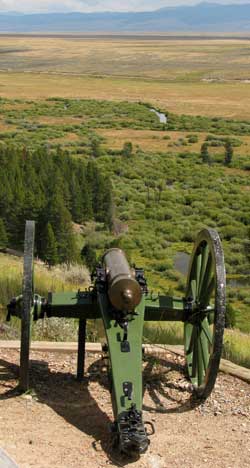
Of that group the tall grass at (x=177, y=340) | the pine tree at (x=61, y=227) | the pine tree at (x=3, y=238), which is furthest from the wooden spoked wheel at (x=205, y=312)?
the pine tree at (x=3, y=238)

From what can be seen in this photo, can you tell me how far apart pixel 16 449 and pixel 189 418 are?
62.7 inches

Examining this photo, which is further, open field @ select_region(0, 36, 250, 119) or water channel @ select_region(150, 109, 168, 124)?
open field @ select_region(0, 36, 250, 119)

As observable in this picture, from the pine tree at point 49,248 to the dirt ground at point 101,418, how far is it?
1315cm

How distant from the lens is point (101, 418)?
527 centimetres

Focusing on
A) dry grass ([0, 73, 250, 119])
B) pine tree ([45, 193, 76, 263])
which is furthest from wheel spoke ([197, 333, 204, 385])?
dry grass ([0, 73, 250, 119])

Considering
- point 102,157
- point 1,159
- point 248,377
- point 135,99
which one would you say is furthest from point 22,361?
point 135,99

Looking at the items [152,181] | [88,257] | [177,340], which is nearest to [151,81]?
[152,181]

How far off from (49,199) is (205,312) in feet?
56.9

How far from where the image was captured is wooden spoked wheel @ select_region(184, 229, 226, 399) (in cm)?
520

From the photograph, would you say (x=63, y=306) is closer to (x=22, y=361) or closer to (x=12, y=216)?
(x=22, y=361)

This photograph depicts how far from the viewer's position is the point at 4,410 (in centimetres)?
532

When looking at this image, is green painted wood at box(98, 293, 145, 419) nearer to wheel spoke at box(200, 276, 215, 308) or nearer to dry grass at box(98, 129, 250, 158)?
wheel spoke at box(200, 276, 215, 308)

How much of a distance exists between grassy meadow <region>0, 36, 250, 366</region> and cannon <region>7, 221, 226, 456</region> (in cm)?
130

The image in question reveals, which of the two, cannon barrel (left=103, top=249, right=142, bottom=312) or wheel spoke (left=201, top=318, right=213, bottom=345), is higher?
cannon barrel (left=103, top=249, right=142, bottom=312)
